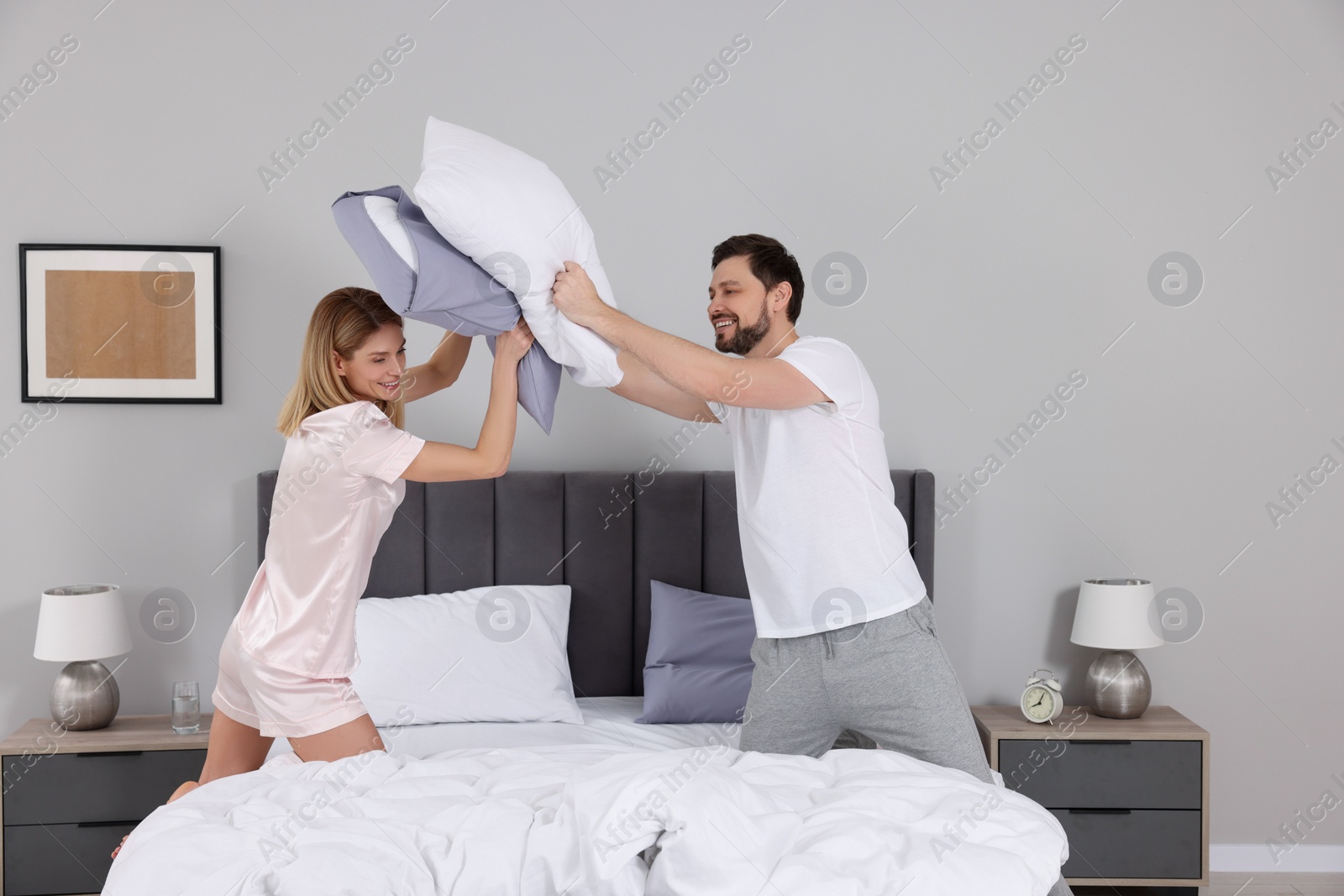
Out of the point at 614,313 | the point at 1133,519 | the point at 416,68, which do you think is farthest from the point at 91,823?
the point at 1133,519

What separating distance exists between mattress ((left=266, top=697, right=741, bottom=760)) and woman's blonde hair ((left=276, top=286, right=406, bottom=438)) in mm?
932

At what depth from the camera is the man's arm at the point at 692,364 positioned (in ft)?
6.09

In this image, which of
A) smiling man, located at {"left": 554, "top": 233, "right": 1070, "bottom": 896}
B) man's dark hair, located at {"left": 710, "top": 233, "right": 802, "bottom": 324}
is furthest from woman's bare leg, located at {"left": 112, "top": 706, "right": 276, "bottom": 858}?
man's dark hair, located at {"left": 710, "top": 233, "right": 802, "bottom": 324}

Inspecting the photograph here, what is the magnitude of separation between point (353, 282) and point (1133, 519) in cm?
255

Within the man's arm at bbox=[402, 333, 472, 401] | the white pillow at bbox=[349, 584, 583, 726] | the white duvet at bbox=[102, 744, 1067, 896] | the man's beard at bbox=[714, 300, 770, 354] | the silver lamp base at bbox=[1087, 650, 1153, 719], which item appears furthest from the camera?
the silver lamp base at bbox=[1087, 650, 1153, 719]

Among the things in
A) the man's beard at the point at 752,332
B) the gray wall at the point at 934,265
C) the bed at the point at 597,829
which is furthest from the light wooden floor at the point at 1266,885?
the man's beard at the point at 752,332

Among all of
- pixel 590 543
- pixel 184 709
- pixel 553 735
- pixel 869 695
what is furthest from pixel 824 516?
pixel 184 709

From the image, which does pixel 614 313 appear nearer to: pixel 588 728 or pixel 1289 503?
pixel 588 728

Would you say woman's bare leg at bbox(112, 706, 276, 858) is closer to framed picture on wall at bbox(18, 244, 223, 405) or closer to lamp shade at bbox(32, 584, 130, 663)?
lamp shade at bbox(32, 584, 130, 663)

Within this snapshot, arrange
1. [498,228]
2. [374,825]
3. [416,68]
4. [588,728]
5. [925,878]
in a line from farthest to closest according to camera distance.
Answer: [416,68], [588,728], [498,228], [374,825], [925,878]

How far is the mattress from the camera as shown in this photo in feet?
8.17

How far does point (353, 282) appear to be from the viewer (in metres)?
3.08

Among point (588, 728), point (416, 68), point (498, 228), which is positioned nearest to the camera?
→ point (498, 228)

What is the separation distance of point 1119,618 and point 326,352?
227 cm
